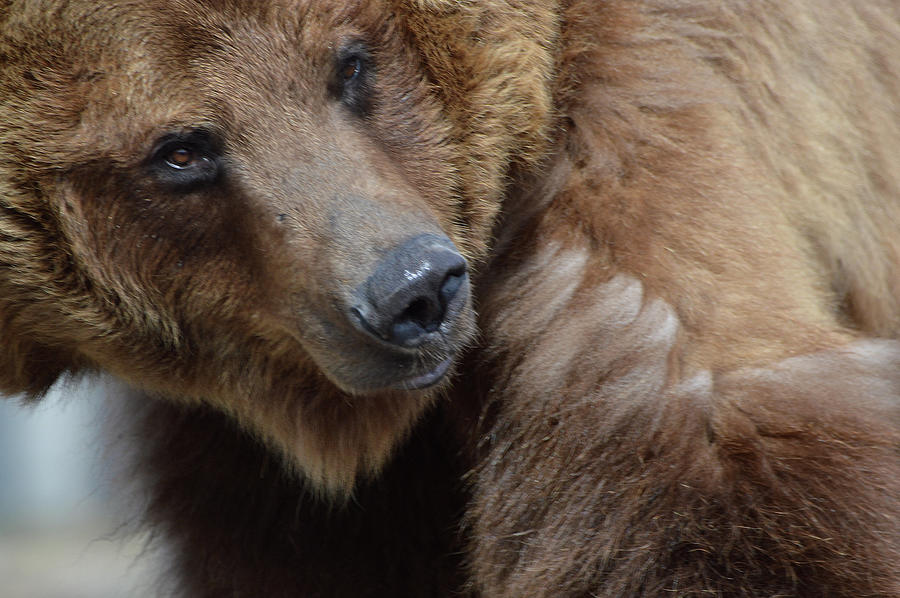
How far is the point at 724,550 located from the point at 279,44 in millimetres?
1916

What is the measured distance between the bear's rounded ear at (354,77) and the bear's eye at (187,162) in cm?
41

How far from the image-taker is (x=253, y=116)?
11.3 ft

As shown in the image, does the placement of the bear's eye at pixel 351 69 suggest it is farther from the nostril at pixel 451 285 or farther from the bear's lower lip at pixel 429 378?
the bear's lower lip at pixel 429 378

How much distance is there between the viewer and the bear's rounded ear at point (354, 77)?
11.7ft

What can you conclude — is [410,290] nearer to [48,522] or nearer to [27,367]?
[27,367]

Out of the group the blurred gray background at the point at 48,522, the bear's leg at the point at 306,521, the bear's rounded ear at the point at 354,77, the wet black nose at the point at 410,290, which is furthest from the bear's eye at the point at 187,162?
the blurred gray background at the point at 48,522

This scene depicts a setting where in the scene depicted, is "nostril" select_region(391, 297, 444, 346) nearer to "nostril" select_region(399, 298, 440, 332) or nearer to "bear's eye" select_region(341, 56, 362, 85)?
"nostril" select_region(399, 298, 440, 332)

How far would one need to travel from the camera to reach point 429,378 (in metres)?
3.50

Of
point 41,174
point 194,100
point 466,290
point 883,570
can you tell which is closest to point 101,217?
point 41,174

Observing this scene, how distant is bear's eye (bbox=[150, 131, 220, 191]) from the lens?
3445 mm

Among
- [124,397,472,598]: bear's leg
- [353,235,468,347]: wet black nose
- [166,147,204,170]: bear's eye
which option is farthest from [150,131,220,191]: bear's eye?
[124,397,472,598]: bear's leg

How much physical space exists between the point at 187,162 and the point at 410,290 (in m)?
0.81

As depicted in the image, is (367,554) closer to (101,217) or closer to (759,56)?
(101,217)

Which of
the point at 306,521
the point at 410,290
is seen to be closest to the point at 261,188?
the point at 410,290
